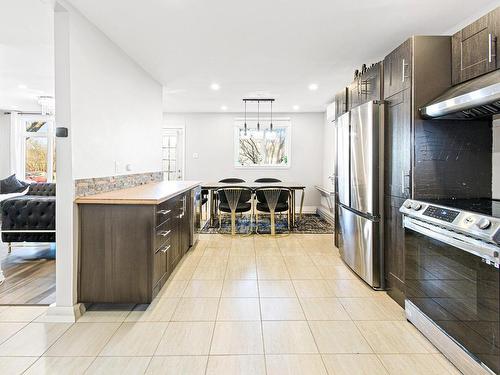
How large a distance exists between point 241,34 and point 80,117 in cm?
167

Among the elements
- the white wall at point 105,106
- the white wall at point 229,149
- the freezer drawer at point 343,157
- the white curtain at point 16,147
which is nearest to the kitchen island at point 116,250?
the white wall at point 105,106

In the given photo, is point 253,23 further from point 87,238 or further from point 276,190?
point 276,190

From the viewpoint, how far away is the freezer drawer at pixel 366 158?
2.91 metres

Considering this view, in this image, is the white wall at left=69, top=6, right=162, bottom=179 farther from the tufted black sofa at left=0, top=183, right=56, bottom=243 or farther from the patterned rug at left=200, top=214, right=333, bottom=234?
the patterned rug at left=200, top=214, right=333, bottom=234

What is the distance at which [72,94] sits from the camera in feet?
7.96

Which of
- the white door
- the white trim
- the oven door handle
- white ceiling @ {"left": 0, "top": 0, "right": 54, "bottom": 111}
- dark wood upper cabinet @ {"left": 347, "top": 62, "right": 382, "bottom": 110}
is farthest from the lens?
the white door

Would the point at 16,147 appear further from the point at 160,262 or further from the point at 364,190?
the point at 364,190

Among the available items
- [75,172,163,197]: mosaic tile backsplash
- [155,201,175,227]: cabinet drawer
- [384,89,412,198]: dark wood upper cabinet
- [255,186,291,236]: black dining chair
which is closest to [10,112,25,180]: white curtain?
[75,172,163,197]: mosaic tile backsplash

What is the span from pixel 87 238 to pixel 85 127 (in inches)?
36.3

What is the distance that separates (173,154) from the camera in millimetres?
7879

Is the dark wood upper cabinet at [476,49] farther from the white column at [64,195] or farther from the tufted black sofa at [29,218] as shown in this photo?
the tufted black sofa at [29,218]

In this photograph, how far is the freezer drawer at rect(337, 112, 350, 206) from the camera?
351cm

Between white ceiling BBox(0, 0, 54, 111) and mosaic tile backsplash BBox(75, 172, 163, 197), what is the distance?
1403mm

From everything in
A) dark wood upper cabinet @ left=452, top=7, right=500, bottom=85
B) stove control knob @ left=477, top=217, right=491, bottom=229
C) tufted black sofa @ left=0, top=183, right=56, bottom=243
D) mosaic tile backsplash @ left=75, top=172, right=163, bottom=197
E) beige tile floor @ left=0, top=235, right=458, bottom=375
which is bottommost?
beige tile floor @ left=0, top=235, right=458, bottom=375
